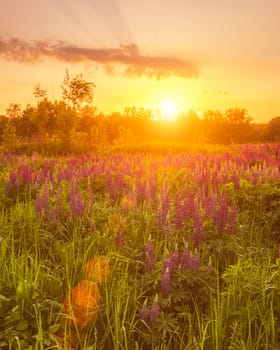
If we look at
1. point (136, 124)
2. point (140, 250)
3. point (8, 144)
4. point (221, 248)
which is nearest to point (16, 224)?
point (140, 250)

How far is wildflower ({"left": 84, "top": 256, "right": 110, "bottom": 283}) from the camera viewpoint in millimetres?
3655

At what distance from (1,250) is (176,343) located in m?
2.16

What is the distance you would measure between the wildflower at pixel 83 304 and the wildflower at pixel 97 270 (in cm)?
9

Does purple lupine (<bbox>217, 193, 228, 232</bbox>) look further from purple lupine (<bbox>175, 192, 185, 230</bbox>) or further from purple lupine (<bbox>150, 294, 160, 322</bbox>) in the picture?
purple lupine (<bbox>150, 294, 160, 322</bbox>)

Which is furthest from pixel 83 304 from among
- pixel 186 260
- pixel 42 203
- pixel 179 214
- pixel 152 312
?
pixel 42 203

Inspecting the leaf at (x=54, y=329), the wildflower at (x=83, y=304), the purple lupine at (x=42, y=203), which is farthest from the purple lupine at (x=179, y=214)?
the leaf at (x=54, y=329)

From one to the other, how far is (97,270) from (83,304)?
0.58 meters

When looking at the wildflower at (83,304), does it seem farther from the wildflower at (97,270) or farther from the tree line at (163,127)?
the tree line at (163,127)

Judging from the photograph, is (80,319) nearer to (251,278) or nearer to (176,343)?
(176,343)

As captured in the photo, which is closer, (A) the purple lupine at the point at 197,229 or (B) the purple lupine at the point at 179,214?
(A) the purple lupine at the point at 197,229

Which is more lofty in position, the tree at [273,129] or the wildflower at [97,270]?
the tree at [273,129]

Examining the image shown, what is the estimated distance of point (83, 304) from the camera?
3.23m

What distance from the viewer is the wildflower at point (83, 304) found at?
3.09m

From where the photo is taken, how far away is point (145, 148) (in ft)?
77.6
